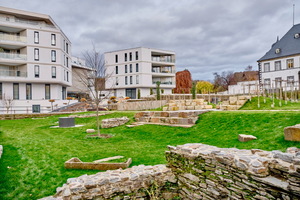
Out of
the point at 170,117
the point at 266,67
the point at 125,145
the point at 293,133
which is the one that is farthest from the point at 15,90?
the point at 266,67

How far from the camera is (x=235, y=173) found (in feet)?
15.4

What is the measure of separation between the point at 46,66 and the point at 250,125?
3562 centimetres

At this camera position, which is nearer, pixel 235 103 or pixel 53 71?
pixel 235 103

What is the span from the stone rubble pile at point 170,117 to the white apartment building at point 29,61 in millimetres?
22534

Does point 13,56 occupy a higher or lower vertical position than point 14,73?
higher

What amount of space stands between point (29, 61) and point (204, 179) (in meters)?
37.5

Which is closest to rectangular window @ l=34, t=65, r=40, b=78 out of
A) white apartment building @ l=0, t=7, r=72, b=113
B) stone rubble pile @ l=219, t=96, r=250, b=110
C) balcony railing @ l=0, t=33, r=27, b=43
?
white apartment building @ l=0, t=7, r=72, b=113

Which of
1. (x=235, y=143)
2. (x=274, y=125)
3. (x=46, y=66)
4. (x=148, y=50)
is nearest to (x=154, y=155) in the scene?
(x=235, y=143)

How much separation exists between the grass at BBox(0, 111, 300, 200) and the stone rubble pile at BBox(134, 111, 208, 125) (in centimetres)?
74

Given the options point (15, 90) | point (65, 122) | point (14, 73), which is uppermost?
point (14, 73)

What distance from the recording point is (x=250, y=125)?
10211mm

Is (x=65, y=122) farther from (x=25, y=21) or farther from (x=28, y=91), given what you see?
(x=25, y=21)

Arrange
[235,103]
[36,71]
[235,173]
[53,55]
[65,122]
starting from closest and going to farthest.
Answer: [235,173] < [65,122] < [235,103] < [36,71] < [53,55]

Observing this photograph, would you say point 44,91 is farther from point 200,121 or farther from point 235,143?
point 235,143
